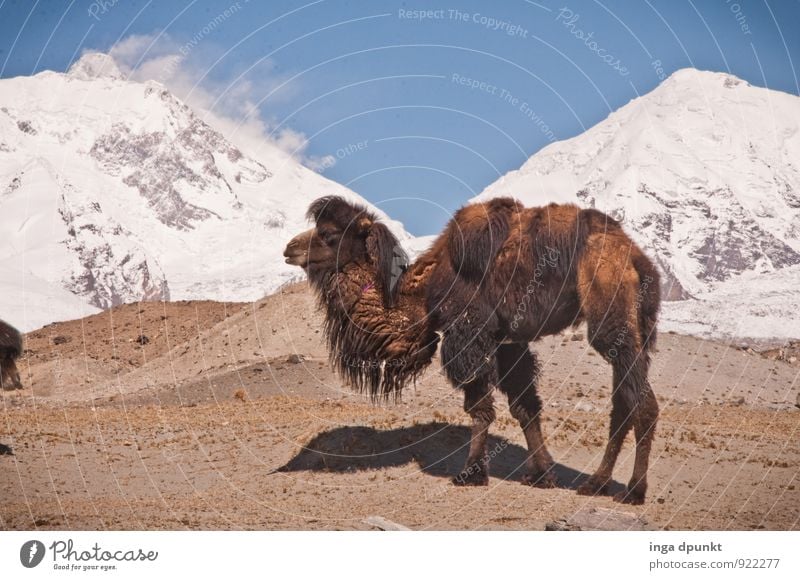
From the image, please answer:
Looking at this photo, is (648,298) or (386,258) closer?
(648,298)

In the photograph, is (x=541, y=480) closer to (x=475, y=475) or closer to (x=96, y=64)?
(x=475, y=475)

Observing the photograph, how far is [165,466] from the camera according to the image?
511 inches

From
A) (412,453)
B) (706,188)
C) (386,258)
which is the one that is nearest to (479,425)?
(412,453)

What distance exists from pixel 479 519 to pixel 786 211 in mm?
8674

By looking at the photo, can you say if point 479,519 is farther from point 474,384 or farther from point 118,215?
point 118,215

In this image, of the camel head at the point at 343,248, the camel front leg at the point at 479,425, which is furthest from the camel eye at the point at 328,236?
the camel front leg at the point at 479,425

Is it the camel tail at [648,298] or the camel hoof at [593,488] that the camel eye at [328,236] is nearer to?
the camel tail at [648,298]

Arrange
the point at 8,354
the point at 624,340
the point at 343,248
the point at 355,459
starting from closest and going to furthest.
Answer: the point at 624,340, the point at 343,248, the point at 355,459, the point at 8,354

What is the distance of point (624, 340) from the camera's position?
10.4m

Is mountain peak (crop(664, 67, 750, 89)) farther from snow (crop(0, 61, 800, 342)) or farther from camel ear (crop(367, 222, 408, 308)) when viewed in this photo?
camel ear (crop(367, 222, 408, 308))

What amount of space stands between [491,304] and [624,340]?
5.04ft

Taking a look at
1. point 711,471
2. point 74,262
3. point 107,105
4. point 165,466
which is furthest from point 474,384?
point 107,105

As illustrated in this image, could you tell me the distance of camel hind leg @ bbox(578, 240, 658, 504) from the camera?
10.4 metres

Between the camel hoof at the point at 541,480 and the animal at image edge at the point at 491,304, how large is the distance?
2cm
